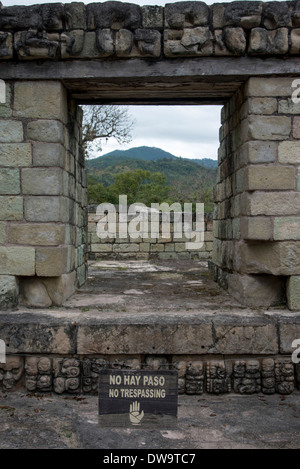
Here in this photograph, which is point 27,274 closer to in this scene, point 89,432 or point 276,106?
point 89,432

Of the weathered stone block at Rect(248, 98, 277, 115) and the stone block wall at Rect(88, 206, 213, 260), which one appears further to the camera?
the stone block wall at Rect(88, 206, 213, 260)

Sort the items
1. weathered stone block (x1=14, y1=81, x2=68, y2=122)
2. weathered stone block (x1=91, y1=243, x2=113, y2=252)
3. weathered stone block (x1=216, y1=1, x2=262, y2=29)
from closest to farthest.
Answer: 1. weathered stone block (x1=216, y1=1, x2=262, y2=29)
2. weathered stone block (x1=14, y1=81, x2=68, y2=122)
3. weathered stone block (x1=91, y1=243, x2=113, y2=252)

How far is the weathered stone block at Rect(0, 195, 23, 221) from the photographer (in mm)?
4000

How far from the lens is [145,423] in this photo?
3.01m

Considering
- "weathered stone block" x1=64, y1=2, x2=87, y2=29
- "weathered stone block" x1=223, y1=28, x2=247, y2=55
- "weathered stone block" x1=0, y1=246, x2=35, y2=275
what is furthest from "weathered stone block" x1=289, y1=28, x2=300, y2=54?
"weathered stone block" x1=0, y1=246, x2=35, y2=275

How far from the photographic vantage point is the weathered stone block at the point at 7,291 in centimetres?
398

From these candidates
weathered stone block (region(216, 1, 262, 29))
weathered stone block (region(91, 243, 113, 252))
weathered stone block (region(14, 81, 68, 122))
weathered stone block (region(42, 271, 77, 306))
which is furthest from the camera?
weathered stone block (region(91, 243, 113, 252))

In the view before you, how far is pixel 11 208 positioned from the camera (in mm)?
4004

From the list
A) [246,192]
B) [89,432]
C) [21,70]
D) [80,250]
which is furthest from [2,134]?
[89,432]

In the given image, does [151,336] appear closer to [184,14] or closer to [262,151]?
[262,151]

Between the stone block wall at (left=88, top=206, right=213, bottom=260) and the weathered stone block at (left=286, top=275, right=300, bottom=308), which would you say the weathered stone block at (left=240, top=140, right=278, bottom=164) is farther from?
the stone block wall at (left=88, top=206, right=213, bottom=260)

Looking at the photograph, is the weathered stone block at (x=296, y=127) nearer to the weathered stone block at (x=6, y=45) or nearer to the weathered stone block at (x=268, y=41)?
the weathered stone block at (x=268, y=41)

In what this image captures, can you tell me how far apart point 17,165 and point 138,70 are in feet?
4.95
